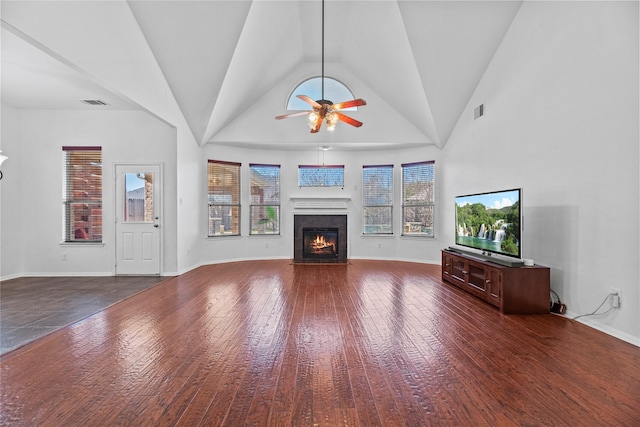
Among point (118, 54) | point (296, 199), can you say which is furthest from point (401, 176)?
point (118, 54)

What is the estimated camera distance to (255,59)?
5582mm

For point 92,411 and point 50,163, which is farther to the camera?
point 50,163

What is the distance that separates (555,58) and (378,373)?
395cm

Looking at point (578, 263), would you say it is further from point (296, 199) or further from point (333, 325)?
point (296, 199)

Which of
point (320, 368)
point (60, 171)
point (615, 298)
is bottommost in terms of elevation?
point (320, 368)

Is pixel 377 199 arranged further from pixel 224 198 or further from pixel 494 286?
pixel 494 286

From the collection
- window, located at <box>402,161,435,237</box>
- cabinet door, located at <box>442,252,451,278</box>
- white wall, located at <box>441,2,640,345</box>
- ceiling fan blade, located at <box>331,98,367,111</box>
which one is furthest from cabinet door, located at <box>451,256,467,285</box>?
ceiling fan blade, located at <box>331,98,367,111</box>

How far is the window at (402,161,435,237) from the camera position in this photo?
7.28 metres

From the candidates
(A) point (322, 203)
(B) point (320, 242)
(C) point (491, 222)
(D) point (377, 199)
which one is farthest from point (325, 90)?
(C) point (491, 222)

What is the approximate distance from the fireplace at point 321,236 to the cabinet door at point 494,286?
153 inches

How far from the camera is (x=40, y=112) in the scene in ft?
18.5

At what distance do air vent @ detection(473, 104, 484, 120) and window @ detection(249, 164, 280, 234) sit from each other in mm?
4353

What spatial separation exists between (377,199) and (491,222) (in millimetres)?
3726

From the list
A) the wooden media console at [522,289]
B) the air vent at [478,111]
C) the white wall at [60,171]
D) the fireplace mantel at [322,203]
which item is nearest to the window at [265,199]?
the fireplace mantel at [322,203]
